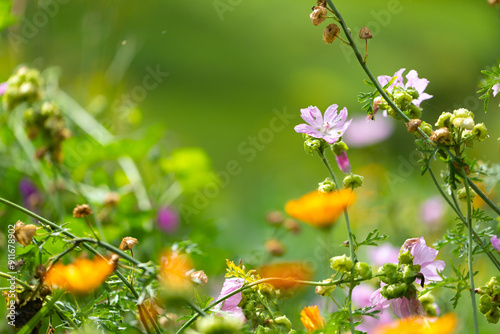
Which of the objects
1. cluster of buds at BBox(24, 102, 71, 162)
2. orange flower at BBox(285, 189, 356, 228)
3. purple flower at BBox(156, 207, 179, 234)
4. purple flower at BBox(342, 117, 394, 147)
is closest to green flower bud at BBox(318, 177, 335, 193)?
orange flower at BBox(285, 189, 356, 228)

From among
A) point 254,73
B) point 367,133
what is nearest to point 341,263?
point 367,133

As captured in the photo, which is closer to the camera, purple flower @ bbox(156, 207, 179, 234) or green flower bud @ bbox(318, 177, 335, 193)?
green flower bud @ bbox(318, 177, 335, 193)

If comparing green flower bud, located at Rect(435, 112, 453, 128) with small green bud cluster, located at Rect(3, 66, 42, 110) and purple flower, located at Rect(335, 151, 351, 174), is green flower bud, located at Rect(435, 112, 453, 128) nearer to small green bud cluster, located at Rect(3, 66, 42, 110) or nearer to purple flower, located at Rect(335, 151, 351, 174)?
purple flower, located at Rect(335, 151, 351, 174)

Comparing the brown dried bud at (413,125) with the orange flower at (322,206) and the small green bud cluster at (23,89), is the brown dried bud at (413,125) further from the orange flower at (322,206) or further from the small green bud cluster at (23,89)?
the small green bud cluster at (23,89)

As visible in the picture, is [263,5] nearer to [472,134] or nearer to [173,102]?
[173,102]

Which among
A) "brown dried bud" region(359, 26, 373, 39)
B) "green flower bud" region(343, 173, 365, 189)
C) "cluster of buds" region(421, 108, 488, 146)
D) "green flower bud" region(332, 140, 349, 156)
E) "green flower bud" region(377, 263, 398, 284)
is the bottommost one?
"green flower bud" region(377, 263, 398, 284)

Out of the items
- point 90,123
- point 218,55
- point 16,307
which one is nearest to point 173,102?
point 218,55

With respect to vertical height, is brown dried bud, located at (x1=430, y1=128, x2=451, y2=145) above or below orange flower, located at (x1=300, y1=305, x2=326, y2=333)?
above

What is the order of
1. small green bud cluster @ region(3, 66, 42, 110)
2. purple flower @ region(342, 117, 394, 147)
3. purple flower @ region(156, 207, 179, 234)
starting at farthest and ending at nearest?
purple flower @ region(342, 117, 394, 147) → purple flower @ region(156, 207, 179, 234) → small green bud cluster @ region(3, 66, 42, 110)
